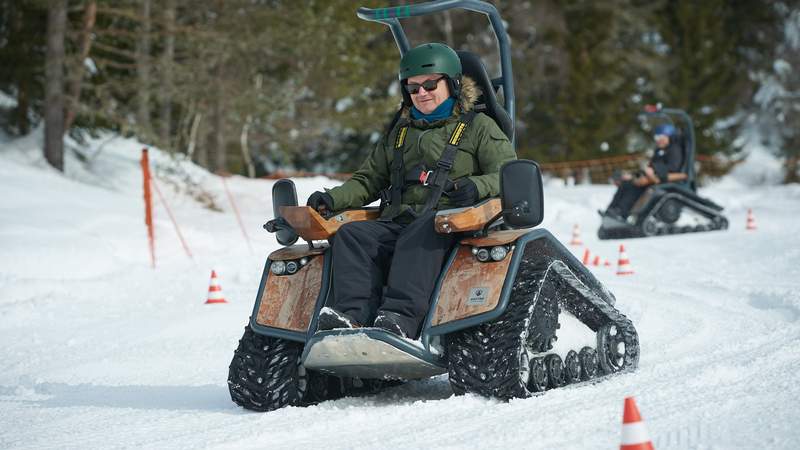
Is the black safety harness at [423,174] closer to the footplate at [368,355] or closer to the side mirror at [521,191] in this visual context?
the side mirror at [521,191]

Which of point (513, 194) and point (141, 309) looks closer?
point (513, 194)

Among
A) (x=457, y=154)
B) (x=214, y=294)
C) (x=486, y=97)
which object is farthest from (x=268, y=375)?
(x=214, y=294)

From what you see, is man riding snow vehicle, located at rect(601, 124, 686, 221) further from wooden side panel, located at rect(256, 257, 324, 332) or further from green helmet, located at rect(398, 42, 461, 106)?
wooden side panel, located at rect(256, 257, 324, 332)

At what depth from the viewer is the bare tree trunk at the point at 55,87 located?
1886 cm

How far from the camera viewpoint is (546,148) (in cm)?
3800

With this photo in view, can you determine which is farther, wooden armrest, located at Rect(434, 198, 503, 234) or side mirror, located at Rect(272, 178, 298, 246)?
side mirror, located at Rect(272, 178, 298, 246)

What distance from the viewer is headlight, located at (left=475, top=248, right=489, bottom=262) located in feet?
17.8

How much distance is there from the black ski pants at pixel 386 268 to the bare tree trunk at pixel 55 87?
46.0ft

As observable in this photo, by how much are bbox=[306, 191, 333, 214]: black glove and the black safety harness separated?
286mm

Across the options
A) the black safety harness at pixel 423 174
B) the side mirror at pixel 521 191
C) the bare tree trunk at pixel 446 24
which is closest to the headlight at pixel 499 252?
the side mirror at pixel 521 191

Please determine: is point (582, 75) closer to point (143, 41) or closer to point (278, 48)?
point (278, 48)

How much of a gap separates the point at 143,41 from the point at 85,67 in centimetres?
153

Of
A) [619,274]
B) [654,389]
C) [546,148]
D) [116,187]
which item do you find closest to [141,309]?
[619,274]

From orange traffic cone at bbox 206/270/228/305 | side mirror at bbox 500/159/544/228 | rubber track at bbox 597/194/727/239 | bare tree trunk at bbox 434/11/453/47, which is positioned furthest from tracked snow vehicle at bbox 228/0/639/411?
bare tree trunk at bbox 434/11/453/47
